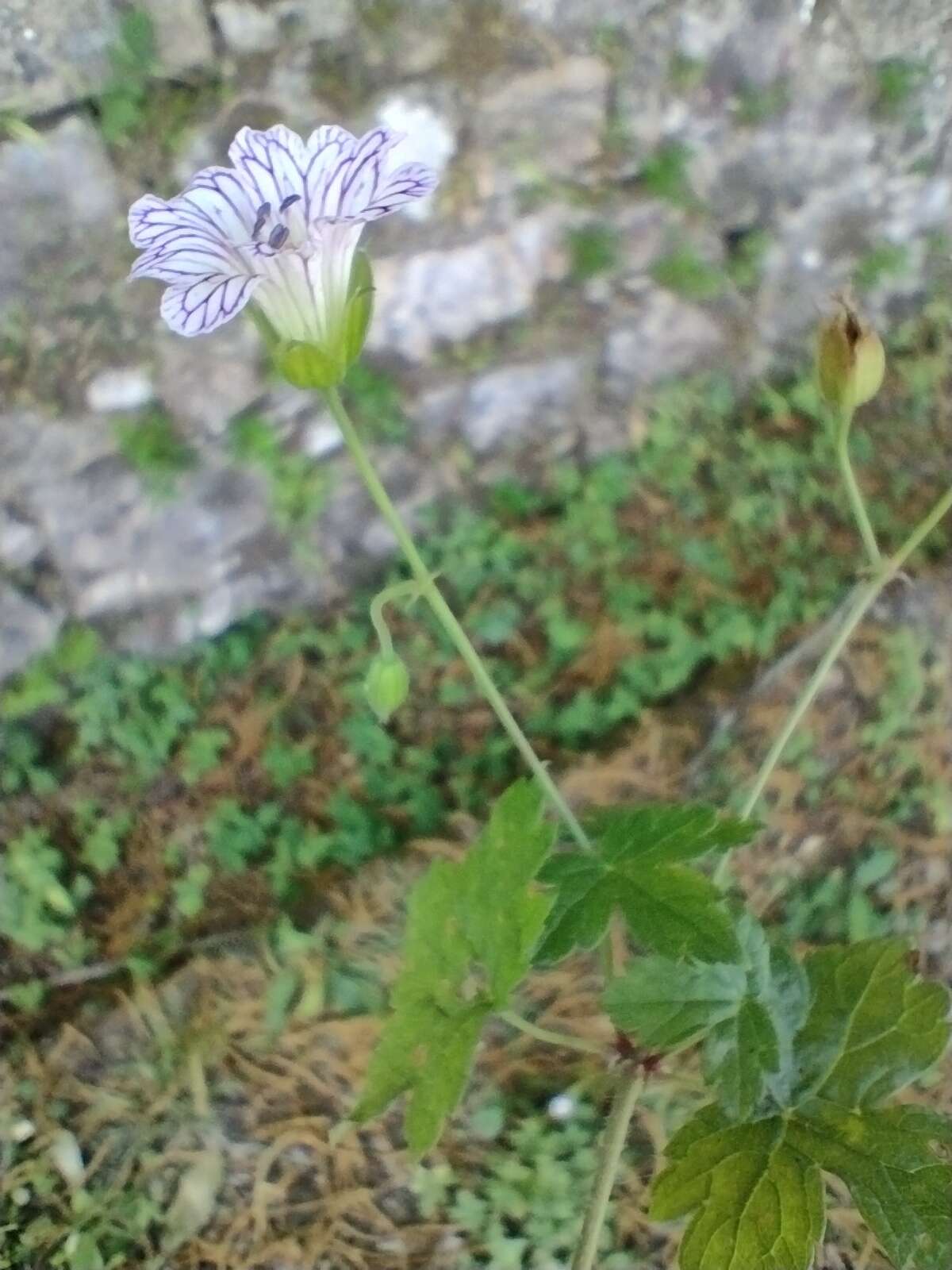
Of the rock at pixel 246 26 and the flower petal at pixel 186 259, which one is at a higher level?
the rock at pixel 246 26

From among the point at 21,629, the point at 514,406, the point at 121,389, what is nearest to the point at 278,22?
the point at 121,389

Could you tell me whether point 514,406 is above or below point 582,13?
below

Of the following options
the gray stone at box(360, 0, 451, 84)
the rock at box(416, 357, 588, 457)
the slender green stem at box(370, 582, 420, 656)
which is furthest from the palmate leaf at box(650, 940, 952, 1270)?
the gray stone at box(360, 0, 451, 84)

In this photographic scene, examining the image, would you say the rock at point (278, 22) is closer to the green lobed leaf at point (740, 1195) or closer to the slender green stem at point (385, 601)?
the slender green stem at point (385, 601)

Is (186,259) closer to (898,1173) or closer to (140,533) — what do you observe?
(140,533)

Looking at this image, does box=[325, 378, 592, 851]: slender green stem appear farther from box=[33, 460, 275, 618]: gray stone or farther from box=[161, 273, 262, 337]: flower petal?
box=[33, 460, 275, 618]: gray stone

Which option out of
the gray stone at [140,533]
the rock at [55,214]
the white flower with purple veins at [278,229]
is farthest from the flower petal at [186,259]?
the gray stone at [140,533]
